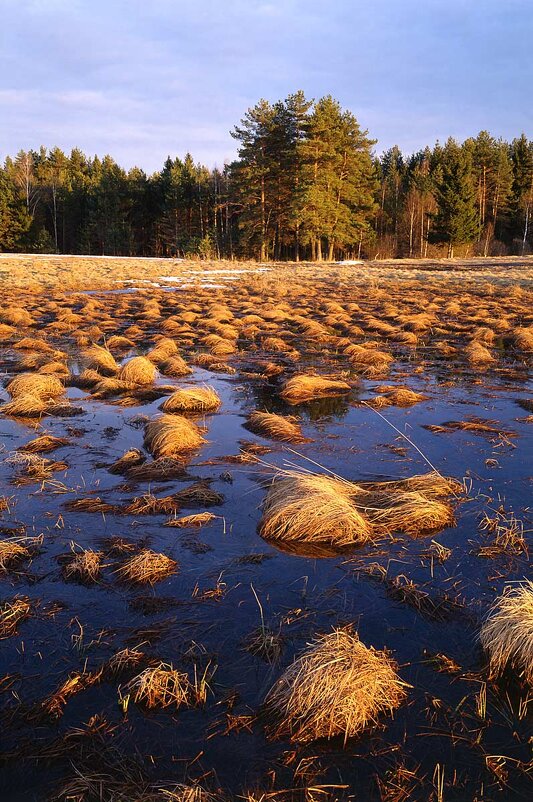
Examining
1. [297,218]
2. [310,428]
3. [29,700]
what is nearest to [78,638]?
[29,700]

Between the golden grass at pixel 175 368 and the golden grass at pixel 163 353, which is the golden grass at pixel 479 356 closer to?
the golden grass at pixel 175 368

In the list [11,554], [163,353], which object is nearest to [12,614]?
[11,554]

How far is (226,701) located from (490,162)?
7756 cm

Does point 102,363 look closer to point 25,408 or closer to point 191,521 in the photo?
point 25,408

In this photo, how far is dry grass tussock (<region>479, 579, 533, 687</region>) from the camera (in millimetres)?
3946

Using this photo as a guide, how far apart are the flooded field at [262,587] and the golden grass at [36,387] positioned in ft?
0.27

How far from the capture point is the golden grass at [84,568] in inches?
197

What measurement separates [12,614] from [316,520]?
113 inches

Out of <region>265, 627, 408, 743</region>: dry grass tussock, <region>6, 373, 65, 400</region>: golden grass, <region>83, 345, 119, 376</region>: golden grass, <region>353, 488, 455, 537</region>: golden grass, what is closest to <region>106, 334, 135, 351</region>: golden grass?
<region>83, 345, 119, 376</region>: golden grass

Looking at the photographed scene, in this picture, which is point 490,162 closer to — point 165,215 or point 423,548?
point 165,215

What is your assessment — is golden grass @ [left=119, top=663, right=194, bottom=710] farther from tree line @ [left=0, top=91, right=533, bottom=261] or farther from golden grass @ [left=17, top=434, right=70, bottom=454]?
tree line @ [left=0, top=91, right=533, bottom=261]

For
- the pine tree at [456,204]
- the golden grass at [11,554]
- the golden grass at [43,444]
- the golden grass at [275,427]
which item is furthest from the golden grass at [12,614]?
the pine tree at [456,204]

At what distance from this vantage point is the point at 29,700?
3.69 meters

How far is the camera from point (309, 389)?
1140 centimetres
